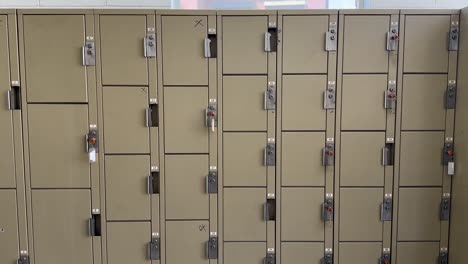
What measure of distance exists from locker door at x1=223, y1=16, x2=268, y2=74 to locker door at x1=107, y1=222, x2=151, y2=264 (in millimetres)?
1283

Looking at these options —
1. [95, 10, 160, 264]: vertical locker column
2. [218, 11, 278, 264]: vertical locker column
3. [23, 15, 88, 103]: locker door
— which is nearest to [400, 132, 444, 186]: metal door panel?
[218, 11, 278, 264]: vertical locker column

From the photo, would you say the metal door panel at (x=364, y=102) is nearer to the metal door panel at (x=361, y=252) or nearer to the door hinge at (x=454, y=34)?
the door hinge at (x=454, y=34)

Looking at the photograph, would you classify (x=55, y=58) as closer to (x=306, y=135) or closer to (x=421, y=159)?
(x=306, y=135)

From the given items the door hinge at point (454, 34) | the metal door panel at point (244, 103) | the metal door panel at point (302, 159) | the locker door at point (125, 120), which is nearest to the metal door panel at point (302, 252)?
the metal door panel at point (302, 159)

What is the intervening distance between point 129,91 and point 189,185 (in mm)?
777

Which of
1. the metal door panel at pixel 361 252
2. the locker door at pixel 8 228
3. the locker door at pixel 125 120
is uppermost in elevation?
the locker door at pixel 125 120

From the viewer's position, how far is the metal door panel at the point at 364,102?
8.06 feet

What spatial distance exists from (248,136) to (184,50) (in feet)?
2.43

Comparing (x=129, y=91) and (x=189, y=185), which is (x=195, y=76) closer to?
(x=129, y=91)

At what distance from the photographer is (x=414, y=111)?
8.11ft

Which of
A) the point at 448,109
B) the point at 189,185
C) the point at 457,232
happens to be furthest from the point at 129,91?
the point at 457,232

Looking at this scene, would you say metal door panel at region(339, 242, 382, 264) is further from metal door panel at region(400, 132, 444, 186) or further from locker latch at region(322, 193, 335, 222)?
metal door panel at region(400, 132, 444, 186)

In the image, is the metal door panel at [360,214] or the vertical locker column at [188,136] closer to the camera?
the vertical locker column at [188,136]

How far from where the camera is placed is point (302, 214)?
2.55m
